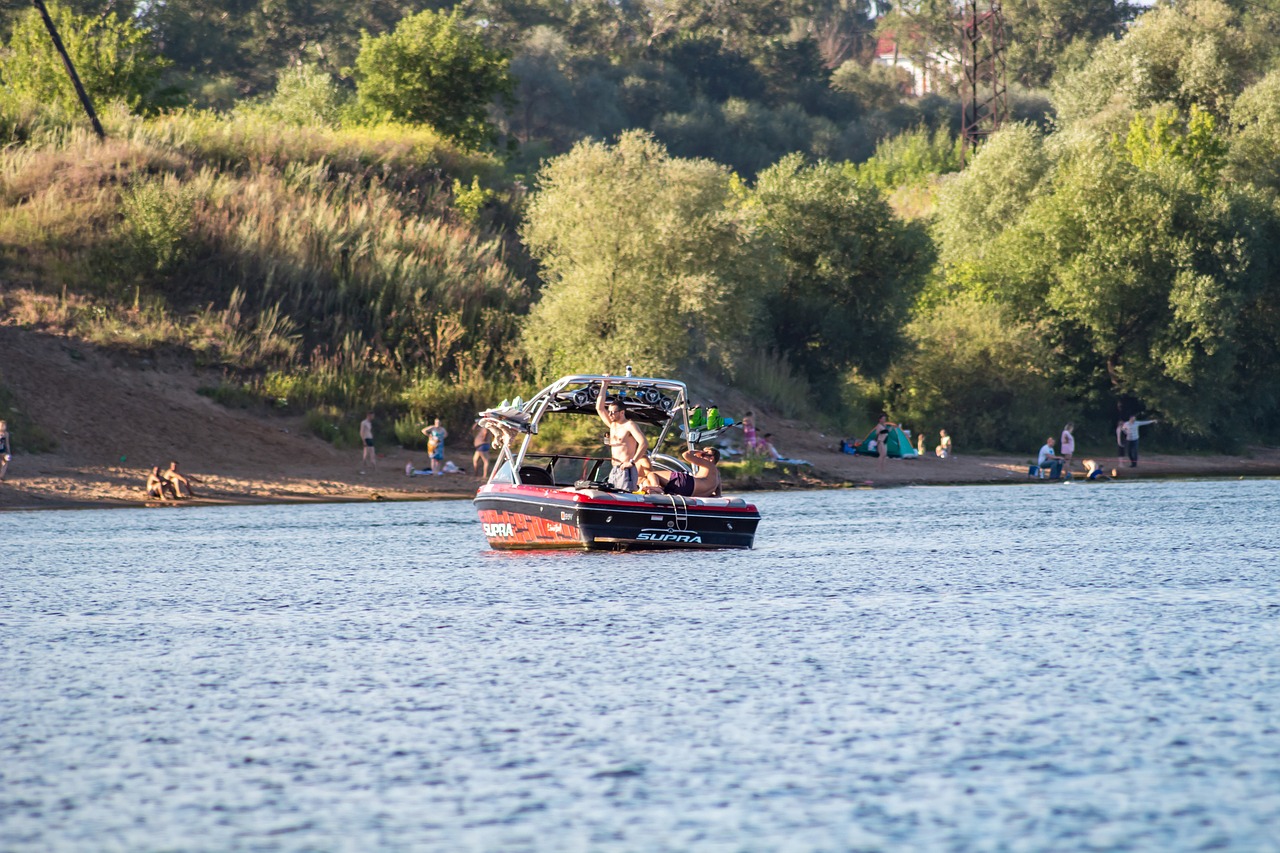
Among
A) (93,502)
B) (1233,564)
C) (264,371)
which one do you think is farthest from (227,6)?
(1233,564)

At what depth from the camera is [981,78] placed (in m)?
112

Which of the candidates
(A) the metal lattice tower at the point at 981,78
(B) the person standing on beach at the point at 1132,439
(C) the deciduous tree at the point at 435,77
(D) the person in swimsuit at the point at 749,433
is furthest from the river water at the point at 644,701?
(A) the metal lattice tower at the point at 981,78

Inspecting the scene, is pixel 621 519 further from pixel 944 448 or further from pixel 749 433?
pixel 944 448

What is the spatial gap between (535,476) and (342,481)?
15.1 metres

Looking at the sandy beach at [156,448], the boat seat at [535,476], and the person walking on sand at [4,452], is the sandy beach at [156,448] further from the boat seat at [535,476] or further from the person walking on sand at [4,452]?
the boat seat at [535,476]

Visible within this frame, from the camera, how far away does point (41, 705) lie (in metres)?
14.0

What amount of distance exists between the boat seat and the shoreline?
14.0 m

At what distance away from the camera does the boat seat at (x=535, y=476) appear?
26.7m

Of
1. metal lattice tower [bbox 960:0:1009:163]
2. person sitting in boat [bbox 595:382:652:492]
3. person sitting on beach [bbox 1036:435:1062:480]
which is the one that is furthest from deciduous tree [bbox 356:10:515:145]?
person sitting in boat [bbox 595:382:652:492]

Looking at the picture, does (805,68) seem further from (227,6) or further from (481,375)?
(481,375)

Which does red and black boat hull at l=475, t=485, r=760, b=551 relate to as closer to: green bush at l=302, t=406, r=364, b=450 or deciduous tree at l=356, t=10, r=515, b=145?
green bush at l=302, t=406, r=364, b=450

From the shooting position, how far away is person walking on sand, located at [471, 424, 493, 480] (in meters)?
42.2

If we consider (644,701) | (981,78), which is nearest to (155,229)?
(644,701)

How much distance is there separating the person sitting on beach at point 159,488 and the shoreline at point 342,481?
218 millimetres
